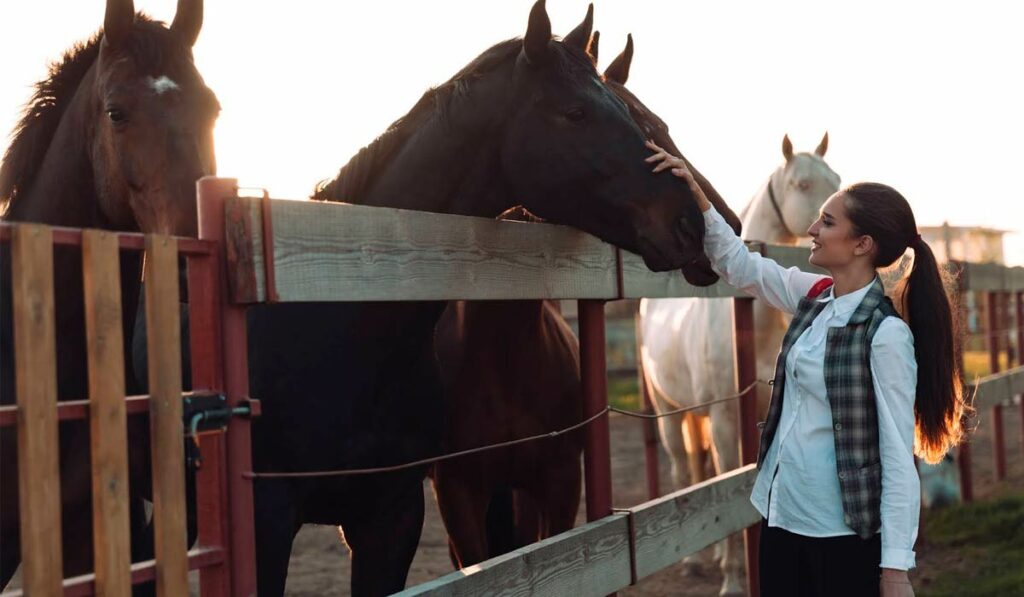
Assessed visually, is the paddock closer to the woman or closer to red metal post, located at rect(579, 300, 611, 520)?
red metal post, located at rect(579, 300, 611, 520)

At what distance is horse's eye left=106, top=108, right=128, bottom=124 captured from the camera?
120 inches

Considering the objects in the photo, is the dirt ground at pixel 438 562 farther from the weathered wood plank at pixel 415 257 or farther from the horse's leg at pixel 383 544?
the weathered wood plank at pixel 415 257

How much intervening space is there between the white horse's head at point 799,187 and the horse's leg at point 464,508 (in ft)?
11.9

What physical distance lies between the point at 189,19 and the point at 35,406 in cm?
216

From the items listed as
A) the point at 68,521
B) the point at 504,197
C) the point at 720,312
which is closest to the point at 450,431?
the point at 504,197

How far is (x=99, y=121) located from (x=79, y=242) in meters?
1.56

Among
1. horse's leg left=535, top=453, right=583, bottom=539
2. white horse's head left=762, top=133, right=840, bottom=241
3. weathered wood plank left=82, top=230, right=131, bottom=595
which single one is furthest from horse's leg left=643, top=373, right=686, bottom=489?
weathered wood plank left=82, top=230, right=131, bottom=595

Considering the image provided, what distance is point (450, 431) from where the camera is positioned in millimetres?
3891

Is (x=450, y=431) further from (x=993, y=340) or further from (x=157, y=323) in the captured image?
(x=993, y=340)

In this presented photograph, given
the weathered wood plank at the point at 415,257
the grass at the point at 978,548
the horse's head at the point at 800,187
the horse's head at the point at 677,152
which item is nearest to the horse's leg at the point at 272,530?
the weathered wood plank at the point at 415,257

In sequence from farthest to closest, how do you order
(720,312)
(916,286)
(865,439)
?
1. (720,312)
2. (916,286)
3. (865,439)

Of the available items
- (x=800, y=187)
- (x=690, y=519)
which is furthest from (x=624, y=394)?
(x=690, y=519)

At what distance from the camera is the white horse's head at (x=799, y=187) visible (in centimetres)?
685

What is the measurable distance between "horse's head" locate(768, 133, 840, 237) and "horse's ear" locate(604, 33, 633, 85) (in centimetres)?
311
